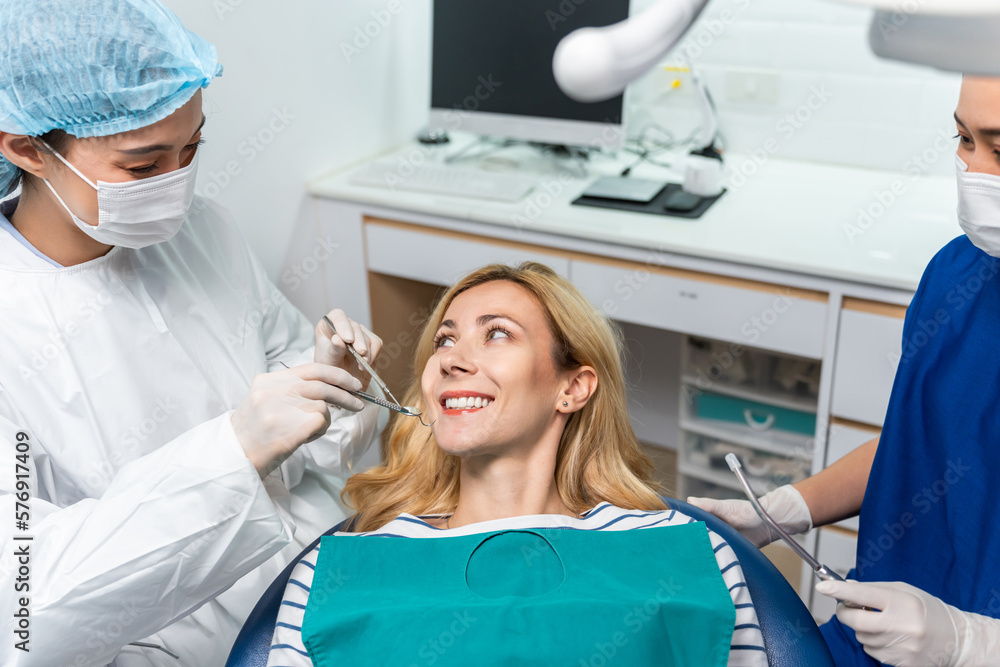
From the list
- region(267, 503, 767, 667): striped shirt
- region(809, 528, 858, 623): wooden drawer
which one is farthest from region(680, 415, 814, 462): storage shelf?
region(267, 503, 767, 667): striped shirt

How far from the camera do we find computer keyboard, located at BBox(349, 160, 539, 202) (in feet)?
7.75

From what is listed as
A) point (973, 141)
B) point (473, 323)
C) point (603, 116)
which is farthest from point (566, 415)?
point (603, 116)

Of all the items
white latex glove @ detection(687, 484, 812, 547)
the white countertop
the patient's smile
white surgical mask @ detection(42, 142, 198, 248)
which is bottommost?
white latex glove @ detection(687, 484, 812, 547)

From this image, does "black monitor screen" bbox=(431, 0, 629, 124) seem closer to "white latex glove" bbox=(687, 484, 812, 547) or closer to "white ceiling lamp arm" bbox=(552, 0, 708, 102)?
"white latex glove" bbox=(687, 484, 812, 547)

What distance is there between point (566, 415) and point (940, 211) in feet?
4.26

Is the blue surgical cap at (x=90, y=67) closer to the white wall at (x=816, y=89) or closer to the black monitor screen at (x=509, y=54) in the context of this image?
the black monitor screen at (x=509, y=54)

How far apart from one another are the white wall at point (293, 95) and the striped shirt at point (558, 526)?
1.23 metres

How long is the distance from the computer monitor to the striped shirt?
1396 millimetres

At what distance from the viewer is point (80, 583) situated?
1.05m

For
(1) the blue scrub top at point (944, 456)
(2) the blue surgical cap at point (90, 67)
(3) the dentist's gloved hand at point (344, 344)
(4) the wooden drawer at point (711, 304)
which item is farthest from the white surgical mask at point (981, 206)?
(2) the blue surgical cap at point (90, 67)

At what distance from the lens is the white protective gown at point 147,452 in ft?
3.51

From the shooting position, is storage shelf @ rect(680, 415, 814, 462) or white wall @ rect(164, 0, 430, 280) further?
storage shelf @ rect(680, 415, 814, 462)

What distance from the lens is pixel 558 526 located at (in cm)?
129

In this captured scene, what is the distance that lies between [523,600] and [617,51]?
2.55 feet
